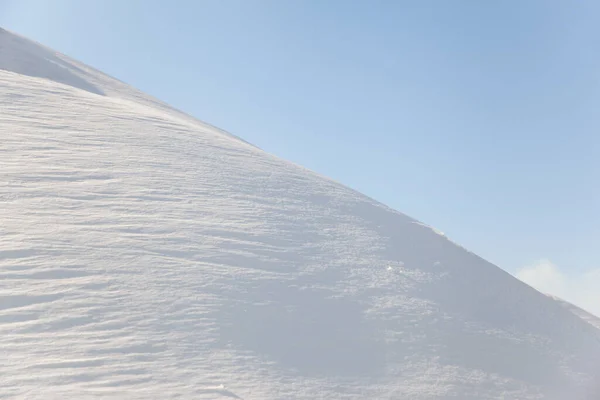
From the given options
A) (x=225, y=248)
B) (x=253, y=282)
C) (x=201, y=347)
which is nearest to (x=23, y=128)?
(x=225, y=248)

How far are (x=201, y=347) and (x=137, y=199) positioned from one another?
2842 millimetres

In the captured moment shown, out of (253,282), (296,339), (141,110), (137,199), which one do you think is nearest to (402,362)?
(296,339)

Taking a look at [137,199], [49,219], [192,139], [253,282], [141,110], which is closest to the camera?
[253,282]

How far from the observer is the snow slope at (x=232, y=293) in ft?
14.6

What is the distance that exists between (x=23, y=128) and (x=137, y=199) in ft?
8.85

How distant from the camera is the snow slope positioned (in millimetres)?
4453

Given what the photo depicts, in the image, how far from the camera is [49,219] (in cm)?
618

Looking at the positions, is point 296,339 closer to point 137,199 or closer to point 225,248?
point 225,248

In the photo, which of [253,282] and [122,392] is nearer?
[122,392]

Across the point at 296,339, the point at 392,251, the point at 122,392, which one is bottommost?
the point at 122,392

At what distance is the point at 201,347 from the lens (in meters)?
4.66

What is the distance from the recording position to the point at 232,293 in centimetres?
550

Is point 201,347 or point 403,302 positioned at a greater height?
point 403,302

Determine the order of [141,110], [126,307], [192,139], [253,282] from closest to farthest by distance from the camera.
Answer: [126,307]
[253,282]
[192,139]
[141,110]
